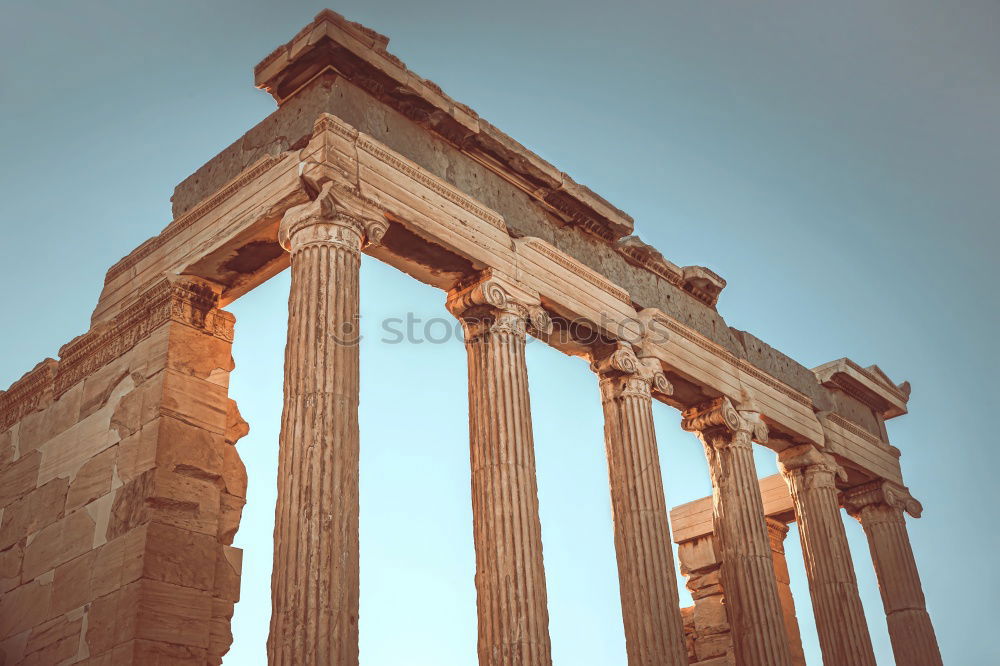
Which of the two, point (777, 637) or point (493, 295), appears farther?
point (777, 637)

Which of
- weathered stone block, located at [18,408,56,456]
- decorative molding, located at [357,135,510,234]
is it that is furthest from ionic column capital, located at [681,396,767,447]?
weathered stone block, located at [18,408,56,456]

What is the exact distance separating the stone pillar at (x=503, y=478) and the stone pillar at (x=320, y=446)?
2272 mm

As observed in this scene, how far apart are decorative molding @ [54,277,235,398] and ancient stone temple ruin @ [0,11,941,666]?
33 mm

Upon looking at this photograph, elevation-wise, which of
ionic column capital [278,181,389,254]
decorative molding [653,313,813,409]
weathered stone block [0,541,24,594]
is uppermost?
decorative molding [653,313,813,409]

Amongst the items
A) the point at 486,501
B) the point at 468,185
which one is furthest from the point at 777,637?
the point at 468,185

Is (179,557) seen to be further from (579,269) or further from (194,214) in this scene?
(579,269)

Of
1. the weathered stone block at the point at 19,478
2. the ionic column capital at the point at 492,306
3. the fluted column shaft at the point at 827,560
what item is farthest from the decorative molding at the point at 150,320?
the fluted column shaft at the point at 827,560

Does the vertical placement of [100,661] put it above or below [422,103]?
below

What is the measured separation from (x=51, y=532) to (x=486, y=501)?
235 inches

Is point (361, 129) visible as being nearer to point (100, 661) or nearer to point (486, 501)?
point (486, 501)

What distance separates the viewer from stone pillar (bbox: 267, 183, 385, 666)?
10.5 meters

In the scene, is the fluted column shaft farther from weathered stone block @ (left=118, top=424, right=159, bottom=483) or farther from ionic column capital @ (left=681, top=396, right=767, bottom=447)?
weathered stone block @ (left=118, top=424, right=159, bottom=483)

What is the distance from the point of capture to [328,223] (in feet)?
41.7

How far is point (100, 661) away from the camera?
1275 cm
